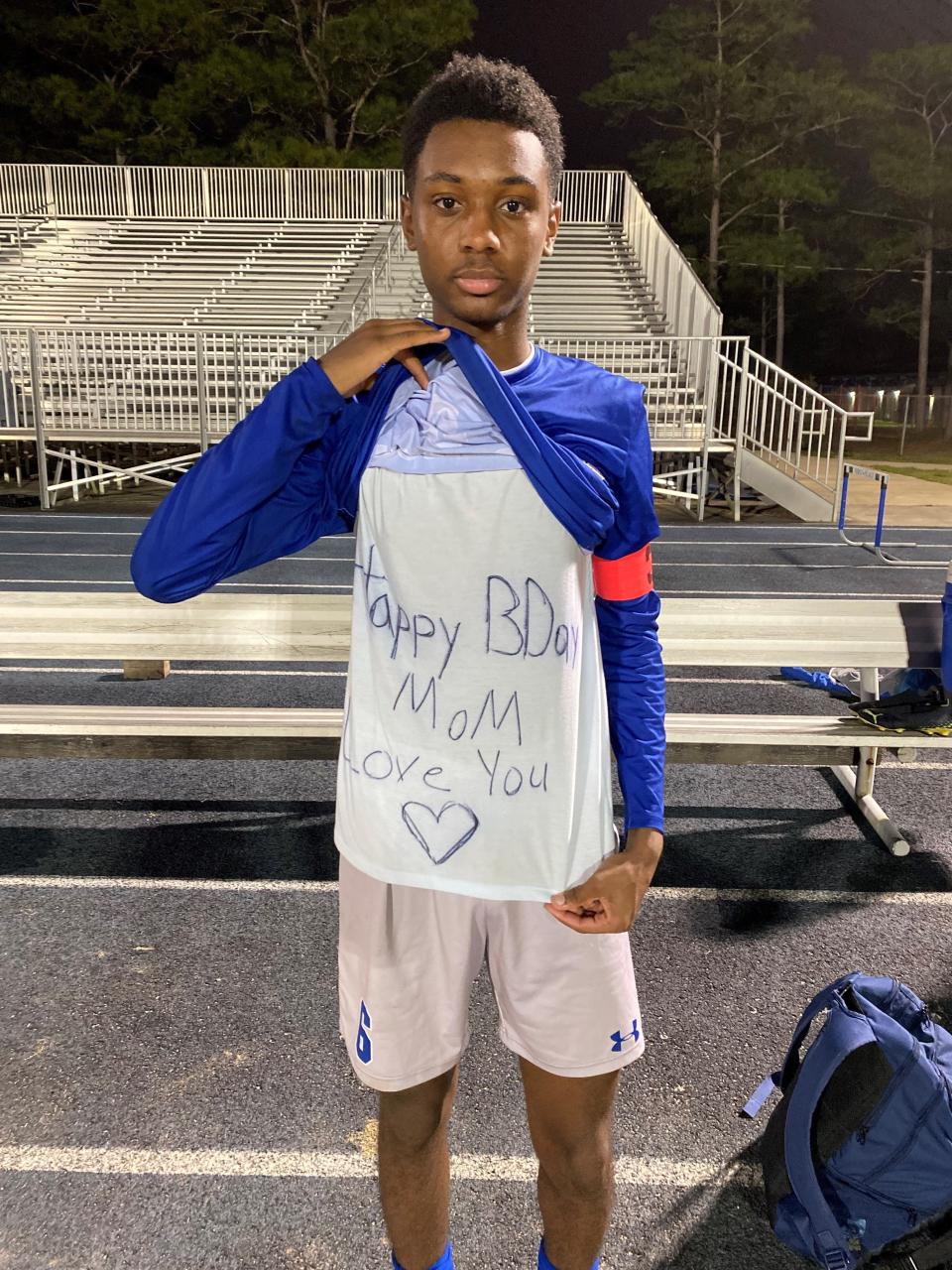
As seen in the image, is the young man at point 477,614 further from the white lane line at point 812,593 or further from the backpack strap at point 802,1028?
the white lane line at point 812,593

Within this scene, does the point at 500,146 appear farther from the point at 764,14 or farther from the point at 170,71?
the point at 170,71

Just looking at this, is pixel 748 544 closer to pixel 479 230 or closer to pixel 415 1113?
pixel 415 1113

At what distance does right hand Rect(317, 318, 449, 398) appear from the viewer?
133 cm

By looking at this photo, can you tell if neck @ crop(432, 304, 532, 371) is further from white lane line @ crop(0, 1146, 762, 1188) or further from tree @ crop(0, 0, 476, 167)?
tree @ crop(0, 0, 476, 167)

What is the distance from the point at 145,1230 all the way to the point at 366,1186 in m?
0.48

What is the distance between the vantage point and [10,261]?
22062 mm

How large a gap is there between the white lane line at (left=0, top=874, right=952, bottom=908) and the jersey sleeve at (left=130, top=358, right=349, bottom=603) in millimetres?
2296

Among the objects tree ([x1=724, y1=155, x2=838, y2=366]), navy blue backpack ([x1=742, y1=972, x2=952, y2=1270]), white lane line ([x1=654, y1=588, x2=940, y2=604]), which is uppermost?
tree ([x1=724, y1=155, x2=838, y2=366])

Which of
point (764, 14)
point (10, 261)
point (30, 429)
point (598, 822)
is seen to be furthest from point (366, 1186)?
point (764, 14)

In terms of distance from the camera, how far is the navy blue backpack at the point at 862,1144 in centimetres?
203

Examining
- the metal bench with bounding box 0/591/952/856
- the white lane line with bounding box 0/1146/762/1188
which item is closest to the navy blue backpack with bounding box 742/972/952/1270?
the white lane line with bounding box 0/1146/762/1188

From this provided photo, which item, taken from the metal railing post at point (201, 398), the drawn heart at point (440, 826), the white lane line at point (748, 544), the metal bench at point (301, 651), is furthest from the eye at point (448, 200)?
the metal railing post at point (201, 398)

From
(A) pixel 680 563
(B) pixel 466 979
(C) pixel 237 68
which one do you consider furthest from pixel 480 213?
(C) pixel 237 68

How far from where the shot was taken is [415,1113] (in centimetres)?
167
